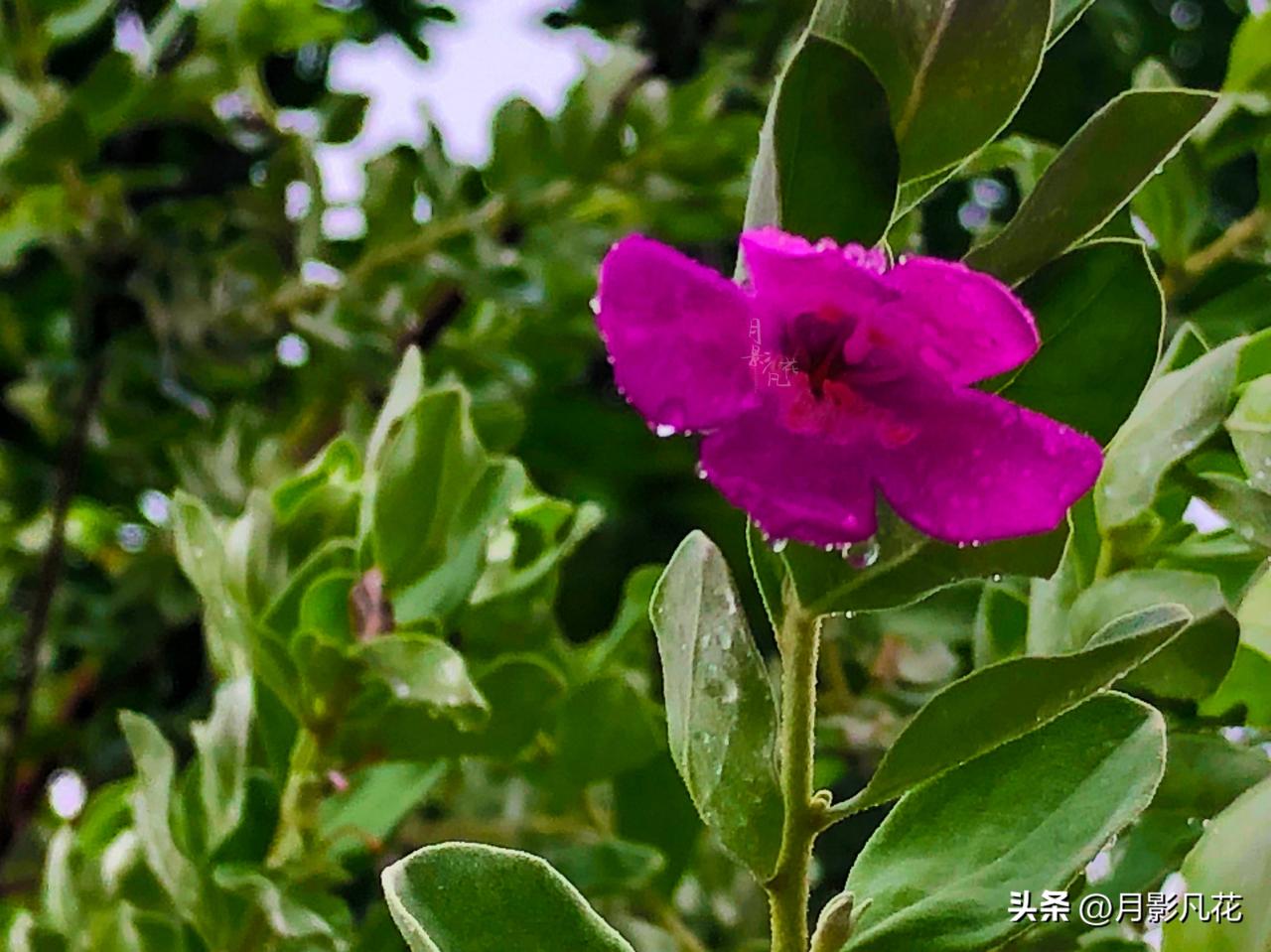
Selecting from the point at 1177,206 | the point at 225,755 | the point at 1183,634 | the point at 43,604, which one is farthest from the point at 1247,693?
the point at 43,604

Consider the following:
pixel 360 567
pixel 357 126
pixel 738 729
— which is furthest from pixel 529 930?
pixel 357 126

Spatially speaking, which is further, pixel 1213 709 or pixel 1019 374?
pixel 1213 709

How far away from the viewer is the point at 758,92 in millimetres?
970

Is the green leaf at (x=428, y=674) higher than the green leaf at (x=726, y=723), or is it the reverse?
the green leaf at (x=726, y=723)

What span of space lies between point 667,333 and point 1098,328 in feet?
0.29

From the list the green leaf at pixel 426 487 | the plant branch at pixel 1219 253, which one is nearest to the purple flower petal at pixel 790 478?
the green leaf at pixel 426 487

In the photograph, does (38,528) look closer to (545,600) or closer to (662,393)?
(545,600)

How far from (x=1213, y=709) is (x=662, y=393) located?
0.72ft

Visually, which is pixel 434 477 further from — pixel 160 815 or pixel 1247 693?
pixel 1247 693

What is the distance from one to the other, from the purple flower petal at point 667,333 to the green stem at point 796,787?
0.16 ft

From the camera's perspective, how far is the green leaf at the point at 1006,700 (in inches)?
10.1

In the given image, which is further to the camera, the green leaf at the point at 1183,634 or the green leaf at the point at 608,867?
the green leaf at the point at 608,867

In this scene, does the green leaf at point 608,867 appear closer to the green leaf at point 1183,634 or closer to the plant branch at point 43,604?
the green leaf at point 1183,634

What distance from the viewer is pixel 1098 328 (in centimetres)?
28
